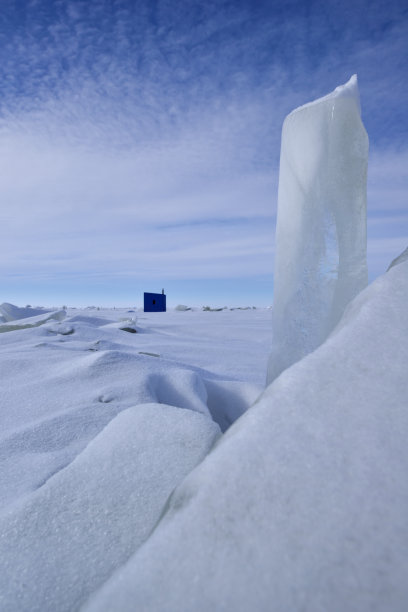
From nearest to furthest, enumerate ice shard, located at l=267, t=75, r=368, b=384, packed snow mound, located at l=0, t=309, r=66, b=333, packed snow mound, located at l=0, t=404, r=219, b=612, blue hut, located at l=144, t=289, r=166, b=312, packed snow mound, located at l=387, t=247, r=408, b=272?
packed snow mound, located at l=0, t=404, r=219, b=612 → packed snow mound, located at l=387, t=247, r=408, b=272 → ice shard, located at l=267, t=75, r=368, b=384 → packed snow mound, located at l=0, t=309, r=66, b=333 → blue hut, located at l=144, t=289, r=166, b=312

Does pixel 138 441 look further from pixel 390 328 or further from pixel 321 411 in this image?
pixel 390 328

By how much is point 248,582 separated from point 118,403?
109 cm

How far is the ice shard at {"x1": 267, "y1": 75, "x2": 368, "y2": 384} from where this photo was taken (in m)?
1.40

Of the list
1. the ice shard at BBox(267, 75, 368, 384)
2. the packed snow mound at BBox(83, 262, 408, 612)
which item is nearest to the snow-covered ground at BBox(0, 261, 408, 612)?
the packed snow mound at BBox(83, 262, 408, 612)

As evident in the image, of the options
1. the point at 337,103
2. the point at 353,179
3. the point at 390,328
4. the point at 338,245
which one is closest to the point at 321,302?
the point at 338,245

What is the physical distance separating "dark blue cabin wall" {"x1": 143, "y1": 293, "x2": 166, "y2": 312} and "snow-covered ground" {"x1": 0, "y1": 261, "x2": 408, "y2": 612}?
11.0m

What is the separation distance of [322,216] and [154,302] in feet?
35.8

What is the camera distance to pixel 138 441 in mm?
870

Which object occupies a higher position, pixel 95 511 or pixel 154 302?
pixel 154 302

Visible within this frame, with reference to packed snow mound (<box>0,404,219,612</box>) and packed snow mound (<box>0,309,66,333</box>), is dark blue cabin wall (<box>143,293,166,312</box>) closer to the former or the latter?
packed snow mound (<box>0,309,66,333</box>)

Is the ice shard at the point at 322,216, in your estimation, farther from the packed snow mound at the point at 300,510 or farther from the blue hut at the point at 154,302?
the blue hut at the point at 154,302

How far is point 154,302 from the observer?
40.0 feet

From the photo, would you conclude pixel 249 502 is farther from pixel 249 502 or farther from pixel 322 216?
pixel 322 216

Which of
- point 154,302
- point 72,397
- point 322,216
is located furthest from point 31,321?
point 154,302
